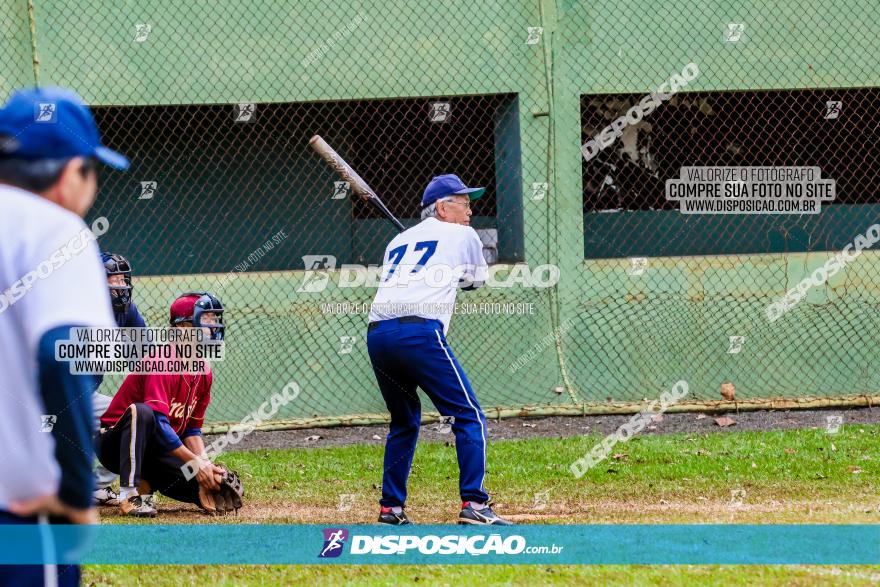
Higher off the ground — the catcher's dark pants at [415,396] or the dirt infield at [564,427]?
the catcher's dark pants at [415,396]

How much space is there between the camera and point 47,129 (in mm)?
2486

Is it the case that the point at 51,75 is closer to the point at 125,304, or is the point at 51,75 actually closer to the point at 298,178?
the point at 298,178

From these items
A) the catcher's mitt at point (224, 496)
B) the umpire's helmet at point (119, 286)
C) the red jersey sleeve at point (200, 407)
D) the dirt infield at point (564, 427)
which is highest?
the umpire's helmet at point (119, 286)

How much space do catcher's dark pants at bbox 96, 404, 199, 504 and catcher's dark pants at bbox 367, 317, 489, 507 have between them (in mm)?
1279

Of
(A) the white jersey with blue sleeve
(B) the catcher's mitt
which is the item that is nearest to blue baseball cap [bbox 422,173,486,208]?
(B) the catcher's mitt

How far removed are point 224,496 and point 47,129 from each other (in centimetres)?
485

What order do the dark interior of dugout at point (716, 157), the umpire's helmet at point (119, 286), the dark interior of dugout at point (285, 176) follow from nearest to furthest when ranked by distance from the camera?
1. the umpire's helmet at point (119, 286)
2. the dark interior of dugout at point (285, 176)
3. the dark interior of dugout at point (716, 157)

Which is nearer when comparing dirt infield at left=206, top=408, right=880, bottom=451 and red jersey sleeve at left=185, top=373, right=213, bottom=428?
red jersey sleeve at left=185, top=373, right=213, bottom=428

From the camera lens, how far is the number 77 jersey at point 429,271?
6.59 m

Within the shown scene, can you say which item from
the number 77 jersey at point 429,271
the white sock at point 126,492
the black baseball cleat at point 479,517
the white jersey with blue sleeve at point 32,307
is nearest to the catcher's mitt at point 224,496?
the white sock at point 126,492

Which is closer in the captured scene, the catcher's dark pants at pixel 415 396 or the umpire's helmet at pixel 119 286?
the catcher's dark pants at pixel 415 396

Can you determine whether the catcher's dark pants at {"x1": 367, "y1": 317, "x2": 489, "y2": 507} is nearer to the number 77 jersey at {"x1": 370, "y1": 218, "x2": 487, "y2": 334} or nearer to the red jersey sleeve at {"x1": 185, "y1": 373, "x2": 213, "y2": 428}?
the number 77 jersey at {"x1": 370, "y1": 218, "x2": 487, "y2": 334}

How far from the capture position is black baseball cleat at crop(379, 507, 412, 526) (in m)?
6.55

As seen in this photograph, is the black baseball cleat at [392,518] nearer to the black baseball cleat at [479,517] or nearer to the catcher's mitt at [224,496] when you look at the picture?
the black baseball cleat at [479,517]
